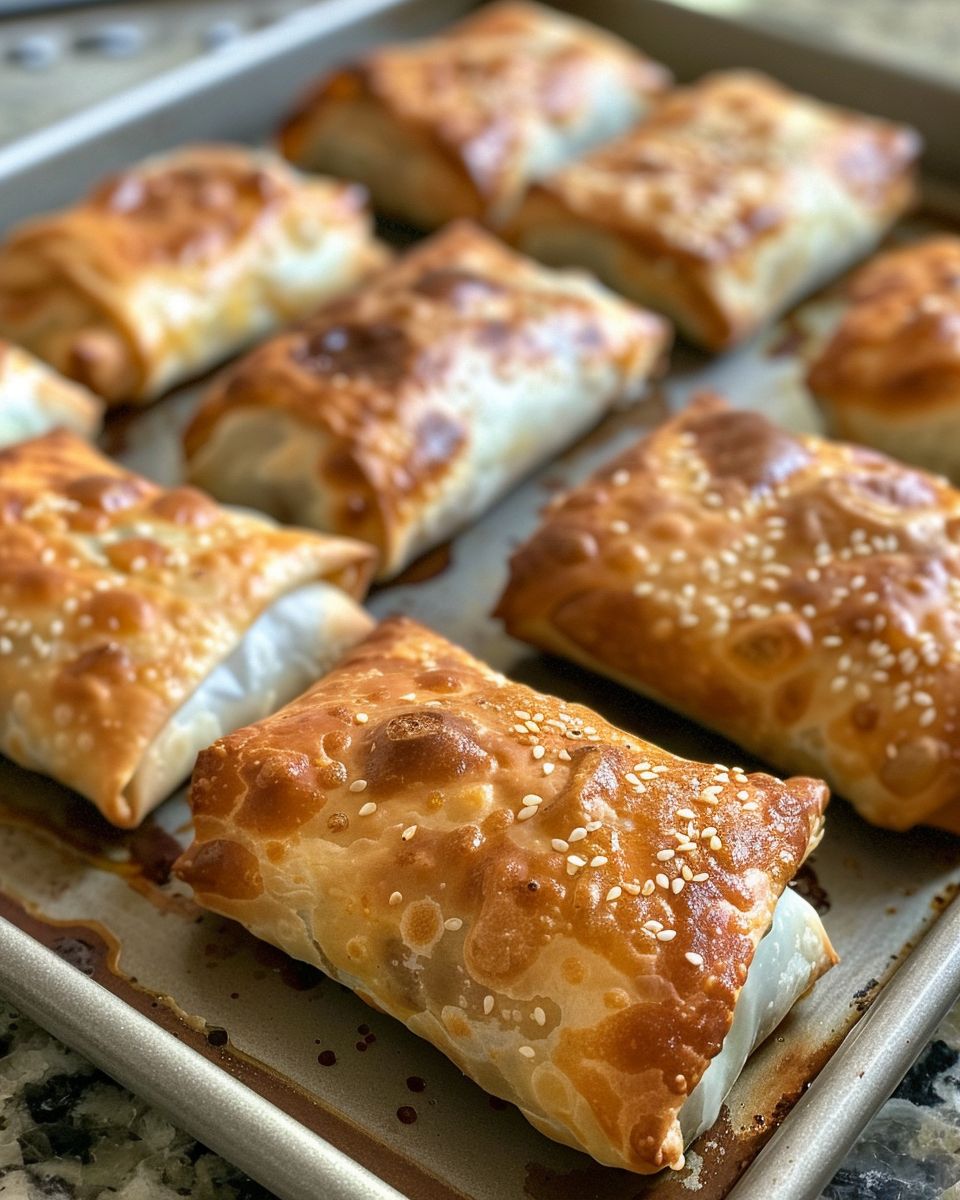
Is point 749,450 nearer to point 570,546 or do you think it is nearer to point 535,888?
point 570,546

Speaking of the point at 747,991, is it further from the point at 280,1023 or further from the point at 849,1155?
the point at 280,1023

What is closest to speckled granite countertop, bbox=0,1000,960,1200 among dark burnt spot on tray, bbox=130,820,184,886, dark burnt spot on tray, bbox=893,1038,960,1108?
dark burnt spot on tray, bbox=893,1038,960,1108

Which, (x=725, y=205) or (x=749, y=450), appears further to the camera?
(x=725, y=205)

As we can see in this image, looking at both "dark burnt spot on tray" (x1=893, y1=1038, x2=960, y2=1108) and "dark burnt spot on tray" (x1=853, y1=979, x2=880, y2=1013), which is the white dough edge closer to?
"dark burnt spot on tray" (x1=853, y1=979, x2=880, y2=1013)

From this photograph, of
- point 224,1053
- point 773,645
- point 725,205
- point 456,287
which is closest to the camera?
point 224,1053

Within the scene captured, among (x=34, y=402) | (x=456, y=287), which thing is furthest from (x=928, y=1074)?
(x=34, y=402)

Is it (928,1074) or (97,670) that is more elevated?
(97,670)

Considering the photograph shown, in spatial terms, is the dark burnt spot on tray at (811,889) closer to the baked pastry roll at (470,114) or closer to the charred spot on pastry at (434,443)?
the charred spot on pastry at (434,443)
